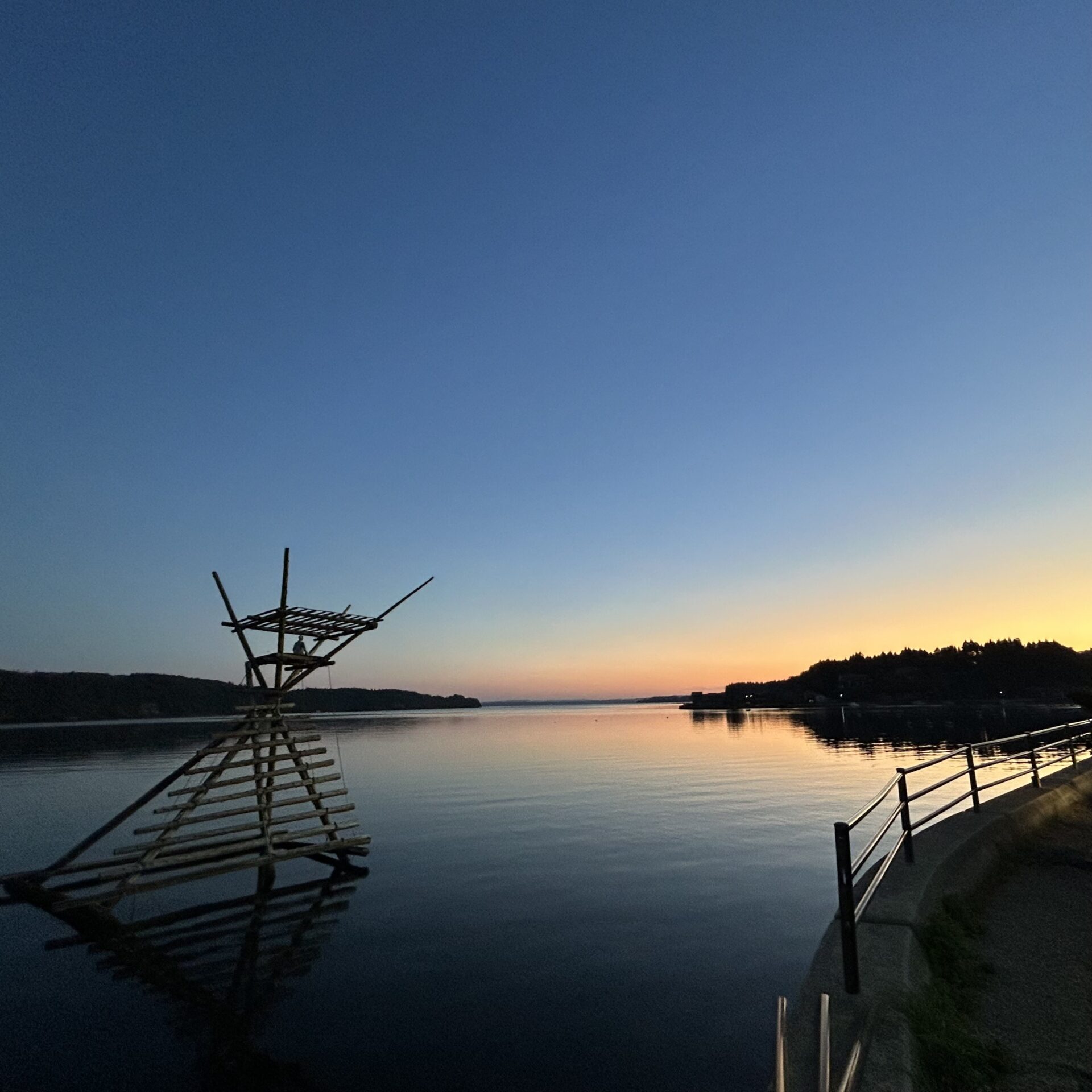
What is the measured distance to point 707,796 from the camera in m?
28.5

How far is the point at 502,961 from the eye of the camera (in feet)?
33.5

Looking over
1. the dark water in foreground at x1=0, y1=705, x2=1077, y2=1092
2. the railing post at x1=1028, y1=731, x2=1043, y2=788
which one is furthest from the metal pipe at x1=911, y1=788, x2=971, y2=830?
the dark water in foreground at x1=0, y1=705, x2=1077, y2=1092

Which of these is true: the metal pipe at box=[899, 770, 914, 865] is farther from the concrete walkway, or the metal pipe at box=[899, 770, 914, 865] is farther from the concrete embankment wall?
the concrete walkway

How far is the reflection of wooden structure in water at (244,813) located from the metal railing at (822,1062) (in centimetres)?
1004

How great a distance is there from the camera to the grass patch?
4.58 meters

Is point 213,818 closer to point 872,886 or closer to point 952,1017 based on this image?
point 872,886

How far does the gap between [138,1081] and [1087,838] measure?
44.6 ft

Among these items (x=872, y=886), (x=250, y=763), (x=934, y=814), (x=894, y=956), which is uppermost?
(x=250, y=763)

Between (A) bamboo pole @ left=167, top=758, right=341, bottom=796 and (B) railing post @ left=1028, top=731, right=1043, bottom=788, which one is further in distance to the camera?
(A) bamboo pole @ left=167, top=758, right=341, bottom=796

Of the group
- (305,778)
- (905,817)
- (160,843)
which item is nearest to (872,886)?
(905,817)

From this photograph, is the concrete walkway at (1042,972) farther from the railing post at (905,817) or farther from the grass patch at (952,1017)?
the railing post at (905,817)

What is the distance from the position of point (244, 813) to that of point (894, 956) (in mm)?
13829

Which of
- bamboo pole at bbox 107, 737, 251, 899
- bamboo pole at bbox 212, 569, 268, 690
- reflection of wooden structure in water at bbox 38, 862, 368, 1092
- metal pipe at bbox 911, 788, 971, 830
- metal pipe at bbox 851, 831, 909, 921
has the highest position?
bamboo pole at bbox 212, 569, 268, 690

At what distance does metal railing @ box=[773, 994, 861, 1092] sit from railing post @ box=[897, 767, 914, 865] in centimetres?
382
